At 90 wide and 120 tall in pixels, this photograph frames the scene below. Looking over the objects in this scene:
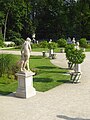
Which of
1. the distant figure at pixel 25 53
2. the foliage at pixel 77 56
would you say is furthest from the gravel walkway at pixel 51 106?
the foliage at pixel 77 56

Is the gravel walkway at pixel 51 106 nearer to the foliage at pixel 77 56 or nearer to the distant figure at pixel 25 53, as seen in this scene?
the distant figure at pixel 25 53

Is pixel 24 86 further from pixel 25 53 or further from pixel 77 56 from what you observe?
pixel 77 56

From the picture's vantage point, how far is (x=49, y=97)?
32.1 feet

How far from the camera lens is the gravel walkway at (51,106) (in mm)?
7621

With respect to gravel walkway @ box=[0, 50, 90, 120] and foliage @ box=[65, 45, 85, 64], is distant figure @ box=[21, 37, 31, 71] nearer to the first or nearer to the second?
gravel walkway @ box=[0, 50, 90, 120]

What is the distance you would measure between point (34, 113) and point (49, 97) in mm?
1975

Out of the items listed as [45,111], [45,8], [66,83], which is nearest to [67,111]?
[45,111]

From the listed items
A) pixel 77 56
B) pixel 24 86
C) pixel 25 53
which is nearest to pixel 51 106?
pixel 24 86

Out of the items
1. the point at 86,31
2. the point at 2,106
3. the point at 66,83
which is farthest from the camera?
the point at 86,31

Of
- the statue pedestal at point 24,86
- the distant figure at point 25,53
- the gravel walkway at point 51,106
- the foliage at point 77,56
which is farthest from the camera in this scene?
the foliage at point 77,56

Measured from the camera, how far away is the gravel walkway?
7621 mm

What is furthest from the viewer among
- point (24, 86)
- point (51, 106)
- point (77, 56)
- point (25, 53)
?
point (77, 56)

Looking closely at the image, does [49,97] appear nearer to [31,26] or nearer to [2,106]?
[2,106]

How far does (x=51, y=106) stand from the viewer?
28.2 ft
